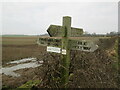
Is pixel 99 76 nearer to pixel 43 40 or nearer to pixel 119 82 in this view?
pixel 119 82

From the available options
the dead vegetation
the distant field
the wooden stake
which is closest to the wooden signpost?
the wooden stake

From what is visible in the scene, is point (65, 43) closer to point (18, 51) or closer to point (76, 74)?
point (76, 74)

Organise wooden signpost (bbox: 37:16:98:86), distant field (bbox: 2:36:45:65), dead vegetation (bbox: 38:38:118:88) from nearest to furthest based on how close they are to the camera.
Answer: wooden signpost (bbox: 37:16:98:86), dead vegetation (bbox: 38:38:118:88), distant field (bbox: 2:36:45:65)

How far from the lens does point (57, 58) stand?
4.10m

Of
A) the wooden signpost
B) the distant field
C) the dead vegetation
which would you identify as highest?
the wooden signpost

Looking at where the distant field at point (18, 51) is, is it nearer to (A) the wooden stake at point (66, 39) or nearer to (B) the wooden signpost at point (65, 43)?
(B) the wooden signpost at point (65, 43)

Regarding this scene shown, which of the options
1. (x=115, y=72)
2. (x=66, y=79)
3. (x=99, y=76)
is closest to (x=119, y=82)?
(x=115, y=72)

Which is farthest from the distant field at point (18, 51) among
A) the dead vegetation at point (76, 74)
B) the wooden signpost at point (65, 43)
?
the wooden signpost at point (65, 43)

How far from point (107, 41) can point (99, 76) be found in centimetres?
920

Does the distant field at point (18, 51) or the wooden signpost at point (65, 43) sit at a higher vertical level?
the wooden signpost at point (65, 43)

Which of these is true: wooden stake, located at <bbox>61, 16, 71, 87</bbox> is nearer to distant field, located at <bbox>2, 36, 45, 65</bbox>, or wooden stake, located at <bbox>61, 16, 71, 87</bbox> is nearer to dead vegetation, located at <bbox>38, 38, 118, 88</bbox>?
dead vegetation, located at <bbox>38, 38, 118, 88</bbox>

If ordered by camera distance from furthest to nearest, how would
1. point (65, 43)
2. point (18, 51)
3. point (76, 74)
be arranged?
point (18, 51), point (76, 74), point (65, 43)

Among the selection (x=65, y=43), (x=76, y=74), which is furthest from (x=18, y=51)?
(x=65, y=43)

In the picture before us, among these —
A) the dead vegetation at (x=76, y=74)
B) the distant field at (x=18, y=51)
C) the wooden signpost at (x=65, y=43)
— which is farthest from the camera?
the distant field at (x=18, y=51)
